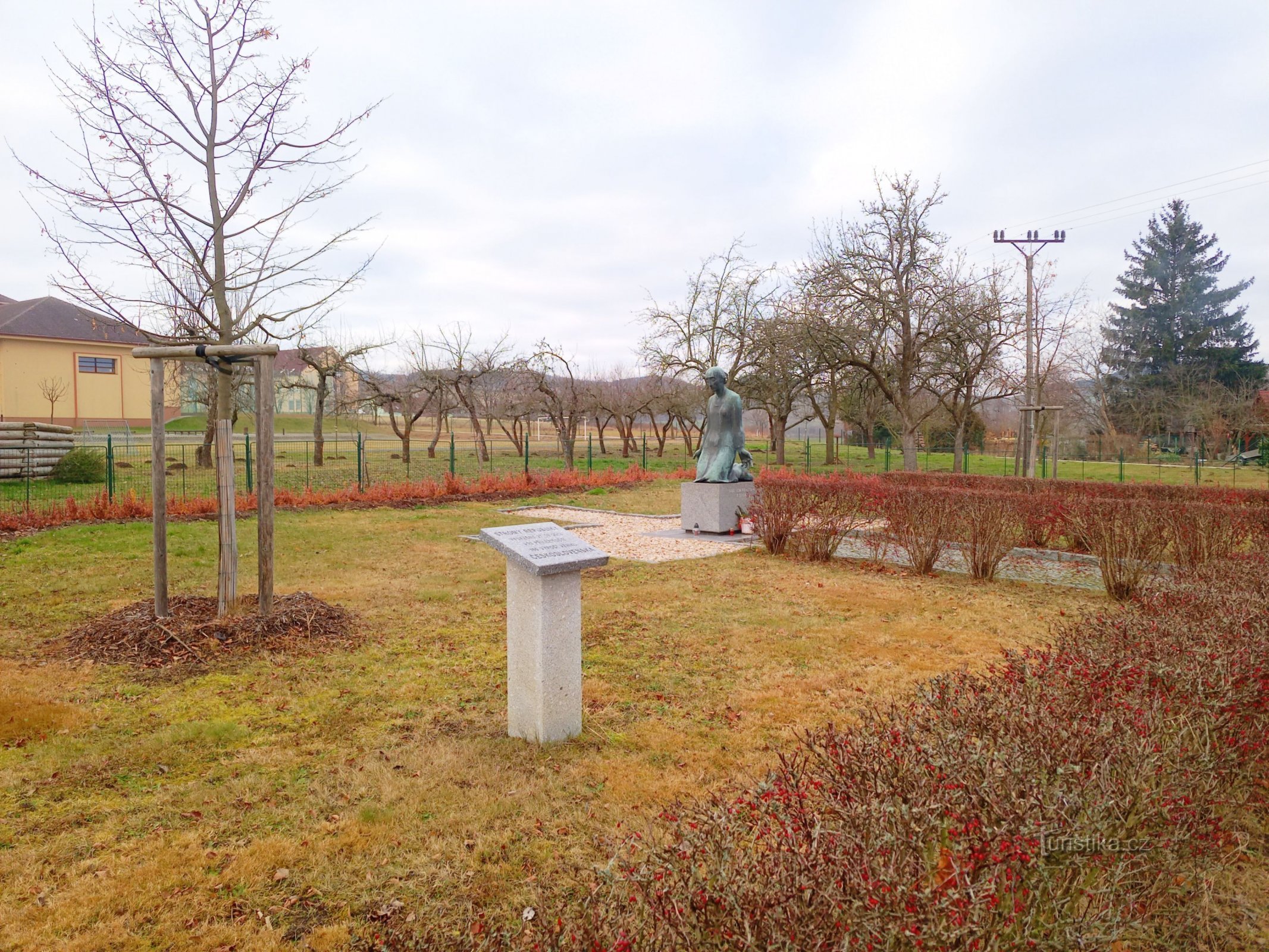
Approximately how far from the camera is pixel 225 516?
605 cm

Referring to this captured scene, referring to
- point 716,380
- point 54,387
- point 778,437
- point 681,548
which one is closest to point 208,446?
point 54,387

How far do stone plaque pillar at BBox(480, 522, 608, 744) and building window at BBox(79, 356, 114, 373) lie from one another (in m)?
39.1

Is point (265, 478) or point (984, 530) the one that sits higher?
point (265, 478)

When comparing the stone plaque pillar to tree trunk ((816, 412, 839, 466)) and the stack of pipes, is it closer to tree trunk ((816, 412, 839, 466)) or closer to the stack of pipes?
the stack of pipes

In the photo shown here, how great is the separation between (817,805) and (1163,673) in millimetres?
1637

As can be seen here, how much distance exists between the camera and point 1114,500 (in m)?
7.84

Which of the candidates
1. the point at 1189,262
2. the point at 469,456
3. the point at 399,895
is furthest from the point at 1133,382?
the point at 399,895

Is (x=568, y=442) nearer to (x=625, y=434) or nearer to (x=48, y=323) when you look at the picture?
(x=625, y=434)

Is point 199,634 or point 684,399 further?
point 684,399

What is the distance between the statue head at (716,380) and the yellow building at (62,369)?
95.9 ft

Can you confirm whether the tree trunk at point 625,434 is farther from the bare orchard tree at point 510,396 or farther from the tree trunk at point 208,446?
the tree trunk at point 208,446

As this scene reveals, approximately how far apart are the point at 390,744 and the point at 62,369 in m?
38.8

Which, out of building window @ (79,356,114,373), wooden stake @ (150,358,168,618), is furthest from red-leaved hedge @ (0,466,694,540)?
building window @ (79,356,114,373)

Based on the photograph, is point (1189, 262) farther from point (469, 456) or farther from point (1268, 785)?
point (1268, 785)
